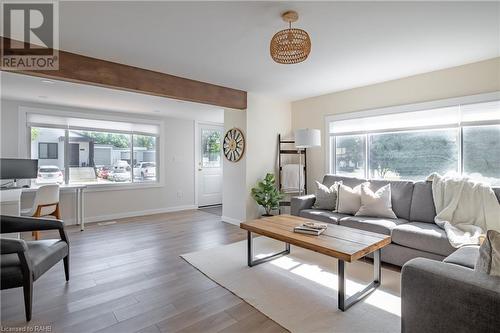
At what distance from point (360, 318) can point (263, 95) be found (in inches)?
146

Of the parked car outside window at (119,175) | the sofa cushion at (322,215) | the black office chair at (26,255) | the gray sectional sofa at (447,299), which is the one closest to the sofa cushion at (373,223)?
the sofa cushion at (322,215)

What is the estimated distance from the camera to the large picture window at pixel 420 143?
301cm

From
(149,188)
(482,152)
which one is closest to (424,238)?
(482,152)

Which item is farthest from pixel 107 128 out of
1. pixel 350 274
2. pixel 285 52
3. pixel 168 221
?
pixel 350 274

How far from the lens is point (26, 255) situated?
1.79 metres

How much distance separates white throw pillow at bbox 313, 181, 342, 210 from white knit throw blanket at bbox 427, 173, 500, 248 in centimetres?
117

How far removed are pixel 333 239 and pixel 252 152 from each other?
2.56 m

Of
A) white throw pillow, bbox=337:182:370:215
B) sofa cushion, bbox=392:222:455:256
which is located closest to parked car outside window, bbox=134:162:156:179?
white throw pillow, bbox=337:182:370:215

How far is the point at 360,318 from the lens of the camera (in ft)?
6.22

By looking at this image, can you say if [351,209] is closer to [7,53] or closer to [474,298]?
[474,298]

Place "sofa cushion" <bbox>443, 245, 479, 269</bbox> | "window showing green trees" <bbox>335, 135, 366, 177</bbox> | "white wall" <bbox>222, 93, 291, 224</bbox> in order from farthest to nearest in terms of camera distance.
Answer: "white wall" <bbox>222, 93, 291, 224</bbox> → "window showing green trees" <bbox>335, 135, 366, 177</bbox> → "sofa cushion" <bbox>443, 245, 479, 269</bbox>

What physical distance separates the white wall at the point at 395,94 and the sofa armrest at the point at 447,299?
8.95ft

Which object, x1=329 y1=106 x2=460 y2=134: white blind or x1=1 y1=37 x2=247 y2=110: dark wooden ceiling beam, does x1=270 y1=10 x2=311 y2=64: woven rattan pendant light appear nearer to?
x1=1 y1=37 x2=247 y2=110: dark wooden ceiling beam

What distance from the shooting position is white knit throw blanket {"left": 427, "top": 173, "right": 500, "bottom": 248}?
2.46 metres
